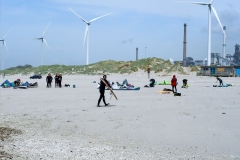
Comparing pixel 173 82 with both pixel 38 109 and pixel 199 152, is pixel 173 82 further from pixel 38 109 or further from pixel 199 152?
pixel 199 152

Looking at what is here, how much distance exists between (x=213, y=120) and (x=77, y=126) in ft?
16.0

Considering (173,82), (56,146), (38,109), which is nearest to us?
(56,146)

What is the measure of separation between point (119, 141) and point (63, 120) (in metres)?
4.09

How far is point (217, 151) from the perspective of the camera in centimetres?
806

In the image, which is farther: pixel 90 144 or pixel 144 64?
pixel 144 64

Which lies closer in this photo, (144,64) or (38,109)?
(38,109)

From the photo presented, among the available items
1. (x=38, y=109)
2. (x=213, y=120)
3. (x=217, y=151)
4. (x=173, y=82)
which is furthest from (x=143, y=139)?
(x=173, y=82)

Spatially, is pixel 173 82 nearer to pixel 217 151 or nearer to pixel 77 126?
pixel 77 126

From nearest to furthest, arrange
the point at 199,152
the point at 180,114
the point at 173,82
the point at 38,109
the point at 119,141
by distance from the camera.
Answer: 1. the point at 199,152
2. the point at 119,141
3. the point at 180,114
4. the point at 38,109
5. the point at 173,82

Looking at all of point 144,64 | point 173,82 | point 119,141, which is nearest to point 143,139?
point 119,141

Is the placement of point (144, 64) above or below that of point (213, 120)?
above

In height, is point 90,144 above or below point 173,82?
below

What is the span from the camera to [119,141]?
30.1 ft

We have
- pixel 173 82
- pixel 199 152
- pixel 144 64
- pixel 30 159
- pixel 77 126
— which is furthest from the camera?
pixel 144 64
